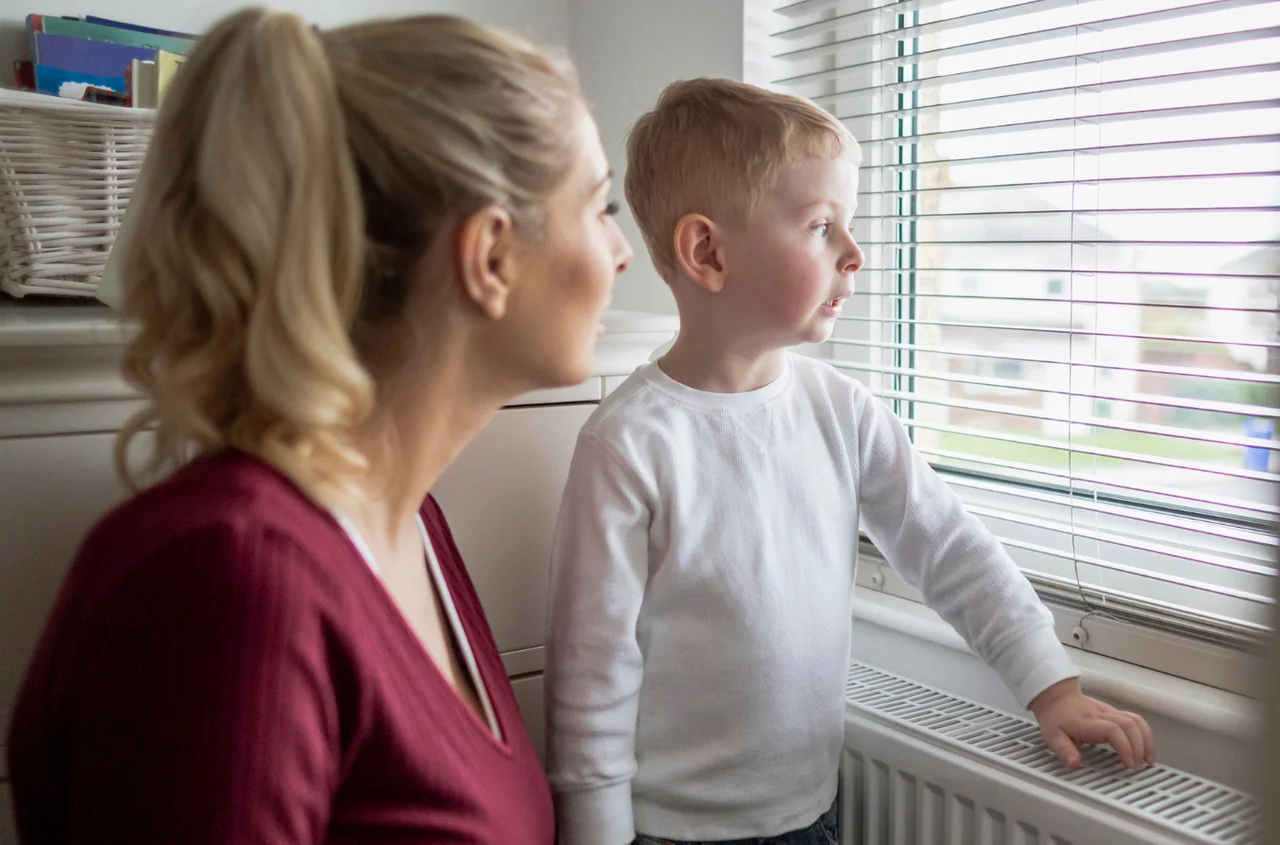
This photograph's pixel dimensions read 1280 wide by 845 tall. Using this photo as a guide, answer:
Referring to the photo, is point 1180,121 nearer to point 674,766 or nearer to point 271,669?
point 674,766

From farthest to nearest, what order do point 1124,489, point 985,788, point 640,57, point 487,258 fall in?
point 640,57 < point 1124,489 < point 985,788 < point 487,258

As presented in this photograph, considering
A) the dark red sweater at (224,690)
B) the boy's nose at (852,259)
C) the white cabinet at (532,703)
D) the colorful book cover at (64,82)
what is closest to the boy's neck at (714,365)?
the boy's nose at (852,259)

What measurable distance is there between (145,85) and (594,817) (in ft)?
2.74

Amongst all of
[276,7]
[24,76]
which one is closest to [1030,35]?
[276,7]

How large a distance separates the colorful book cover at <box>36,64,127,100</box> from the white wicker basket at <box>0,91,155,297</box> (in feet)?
0.64

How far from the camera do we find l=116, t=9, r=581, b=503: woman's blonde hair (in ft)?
2.16

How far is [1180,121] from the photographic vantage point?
1.10 meters

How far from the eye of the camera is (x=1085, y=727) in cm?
100

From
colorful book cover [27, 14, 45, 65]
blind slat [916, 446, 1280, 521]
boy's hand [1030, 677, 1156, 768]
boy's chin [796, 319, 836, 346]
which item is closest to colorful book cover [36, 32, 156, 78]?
colorful book cover [27, 14, 45, 65]

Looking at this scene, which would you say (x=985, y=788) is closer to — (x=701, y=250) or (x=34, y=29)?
(x=701, y=250)

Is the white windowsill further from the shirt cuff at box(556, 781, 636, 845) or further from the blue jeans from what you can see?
the shirt cuff at box(556, 781, 636, 845)

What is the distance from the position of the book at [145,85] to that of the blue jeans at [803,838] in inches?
34.3

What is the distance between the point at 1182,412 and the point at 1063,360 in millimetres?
127

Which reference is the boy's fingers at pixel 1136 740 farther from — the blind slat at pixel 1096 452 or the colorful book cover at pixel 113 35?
the colorful book cover at pixel 113 35
